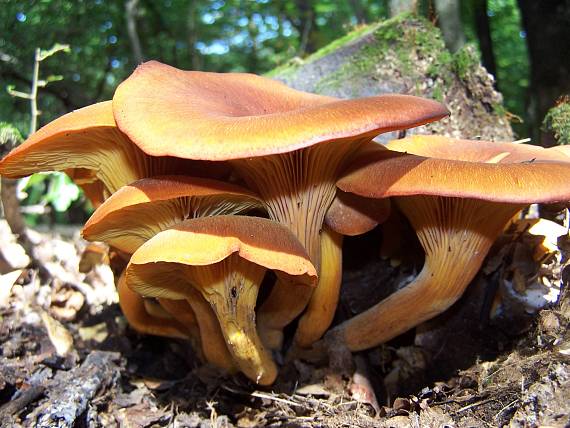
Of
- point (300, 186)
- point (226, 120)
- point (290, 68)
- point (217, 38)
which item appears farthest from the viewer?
point (217, 38)

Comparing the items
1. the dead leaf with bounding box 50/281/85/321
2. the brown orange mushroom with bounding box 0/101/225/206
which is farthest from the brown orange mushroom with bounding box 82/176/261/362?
the dead leaf with bounding box 50/281/85/321

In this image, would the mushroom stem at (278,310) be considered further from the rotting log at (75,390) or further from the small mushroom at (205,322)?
the rotting log at (75,390)

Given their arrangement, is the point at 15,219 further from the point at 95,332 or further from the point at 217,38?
the point at 217,38

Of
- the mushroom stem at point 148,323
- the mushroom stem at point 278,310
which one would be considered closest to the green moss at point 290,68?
the mushroom stem at point 278,310

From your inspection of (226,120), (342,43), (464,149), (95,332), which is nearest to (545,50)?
(342,43)

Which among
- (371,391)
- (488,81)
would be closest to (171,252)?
(371,391)

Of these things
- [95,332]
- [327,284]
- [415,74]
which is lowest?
[95,332]
